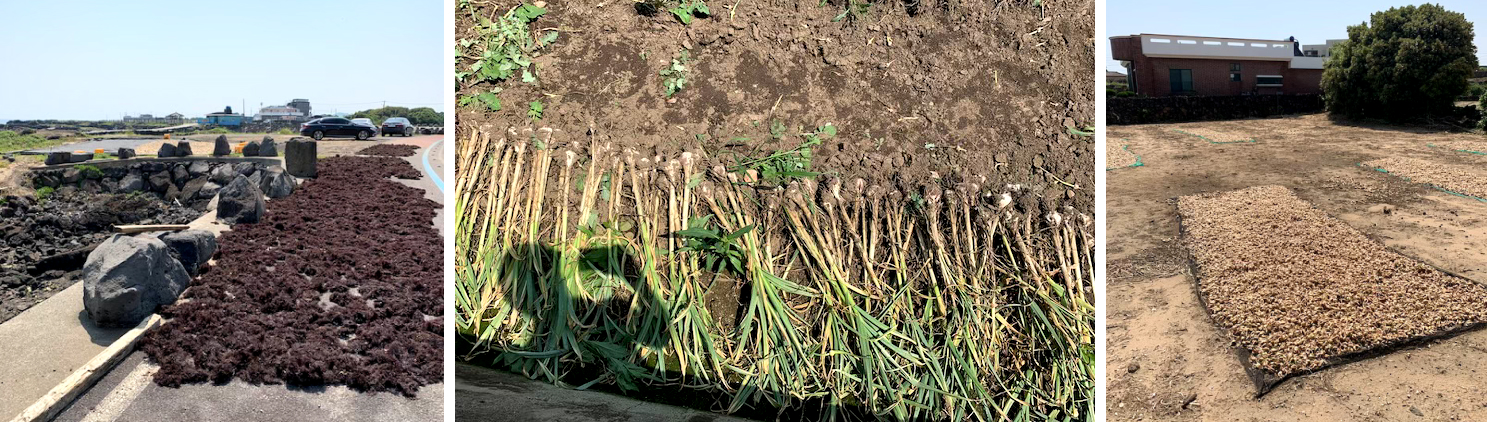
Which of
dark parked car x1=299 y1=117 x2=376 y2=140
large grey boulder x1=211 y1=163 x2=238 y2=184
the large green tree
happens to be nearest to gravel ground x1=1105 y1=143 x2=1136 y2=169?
the large green tree

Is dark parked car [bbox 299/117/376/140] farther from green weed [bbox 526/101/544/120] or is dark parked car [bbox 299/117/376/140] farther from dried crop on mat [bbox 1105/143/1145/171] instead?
green weed [bbox 526/101/544/120]

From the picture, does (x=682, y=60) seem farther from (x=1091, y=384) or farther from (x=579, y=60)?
(x=1091, y=384)

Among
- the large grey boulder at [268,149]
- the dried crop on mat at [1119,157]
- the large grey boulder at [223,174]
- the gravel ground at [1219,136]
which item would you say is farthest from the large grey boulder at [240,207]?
the gravel ground at [1219,136]

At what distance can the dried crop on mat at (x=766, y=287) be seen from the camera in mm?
2275

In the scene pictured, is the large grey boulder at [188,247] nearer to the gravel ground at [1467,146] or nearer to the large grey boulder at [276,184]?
the large grey boulder at [276,184]

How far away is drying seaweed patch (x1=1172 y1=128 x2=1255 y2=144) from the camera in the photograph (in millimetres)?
12308

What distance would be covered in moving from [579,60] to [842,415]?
59.7 inches

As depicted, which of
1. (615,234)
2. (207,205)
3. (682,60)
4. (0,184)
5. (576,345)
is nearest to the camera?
(576,345)

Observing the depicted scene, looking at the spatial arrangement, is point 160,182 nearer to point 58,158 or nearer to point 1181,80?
point 58,158

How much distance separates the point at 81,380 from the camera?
13.5ft

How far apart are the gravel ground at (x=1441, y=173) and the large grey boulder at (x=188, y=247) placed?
12.1 m

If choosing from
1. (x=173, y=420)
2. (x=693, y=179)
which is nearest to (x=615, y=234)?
(x=693, y=179)

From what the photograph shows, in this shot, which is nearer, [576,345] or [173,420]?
[576,345]

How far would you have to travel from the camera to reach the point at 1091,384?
2.49 meters
